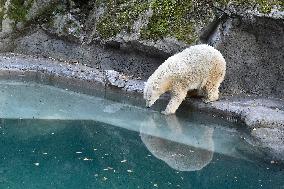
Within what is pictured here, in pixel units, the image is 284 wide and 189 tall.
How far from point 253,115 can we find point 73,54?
3.94 meters

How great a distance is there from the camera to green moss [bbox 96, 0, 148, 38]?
9539 mm

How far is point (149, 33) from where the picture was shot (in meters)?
9.26

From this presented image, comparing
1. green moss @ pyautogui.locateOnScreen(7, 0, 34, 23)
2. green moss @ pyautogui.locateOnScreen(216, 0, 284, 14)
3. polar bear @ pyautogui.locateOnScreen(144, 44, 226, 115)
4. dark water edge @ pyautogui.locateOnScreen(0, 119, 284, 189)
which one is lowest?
dark water edge @ pyautogui.locateOnScreen(0, 119, 284, 189)

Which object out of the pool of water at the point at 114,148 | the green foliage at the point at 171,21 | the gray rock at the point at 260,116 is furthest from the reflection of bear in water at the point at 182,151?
the green foliage at the point at 171,21

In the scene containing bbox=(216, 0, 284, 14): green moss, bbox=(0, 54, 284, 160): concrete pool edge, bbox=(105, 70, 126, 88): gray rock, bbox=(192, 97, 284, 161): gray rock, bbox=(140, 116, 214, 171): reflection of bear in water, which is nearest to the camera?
bbox=(140, 116, 214, 171): reflection of bear in water

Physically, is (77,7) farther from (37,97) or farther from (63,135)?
(63,135)

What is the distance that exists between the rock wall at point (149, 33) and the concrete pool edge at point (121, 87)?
43 centimetres

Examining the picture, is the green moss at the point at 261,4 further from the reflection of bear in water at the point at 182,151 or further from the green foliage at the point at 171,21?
the reflection of bear in water at the point at 182,151

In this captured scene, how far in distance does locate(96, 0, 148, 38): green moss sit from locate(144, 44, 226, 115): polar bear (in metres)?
1.56

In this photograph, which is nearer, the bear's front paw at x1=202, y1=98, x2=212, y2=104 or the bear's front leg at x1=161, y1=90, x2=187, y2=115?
the bear's front leg at x1=161, y1=90, x2=187, y2=115

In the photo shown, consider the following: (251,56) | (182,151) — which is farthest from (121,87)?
(251,56)

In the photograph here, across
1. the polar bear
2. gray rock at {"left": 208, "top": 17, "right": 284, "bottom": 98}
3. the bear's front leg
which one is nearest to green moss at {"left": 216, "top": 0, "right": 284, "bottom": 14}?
gray rock at {"left": 208, "top": 17, "right": 284, "bottom": 98}

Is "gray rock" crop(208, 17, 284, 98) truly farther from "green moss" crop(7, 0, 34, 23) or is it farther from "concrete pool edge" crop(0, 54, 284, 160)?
"green moss" crop(7, 0, 34, 23)

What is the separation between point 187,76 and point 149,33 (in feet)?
4.70
